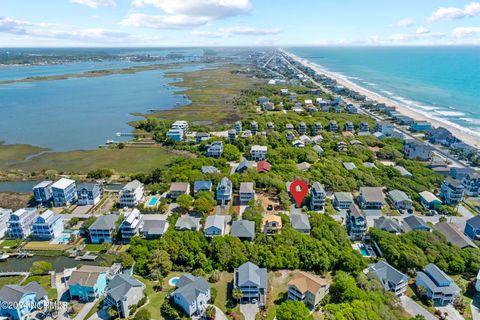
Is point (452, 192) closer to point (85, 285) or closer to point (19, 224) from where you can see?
point (85, 285)

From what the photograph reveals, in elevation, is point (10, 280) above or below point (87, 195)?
below

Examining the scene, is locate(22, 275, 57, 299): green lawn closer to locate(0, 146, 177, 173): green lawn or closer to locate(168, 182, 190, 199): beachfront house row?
locate(168, 182, 190, 199): beachfront house row

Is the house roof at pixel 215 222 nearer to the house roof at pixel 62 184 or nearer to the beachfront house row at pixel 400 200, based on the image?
the house roof at pixel 62 184

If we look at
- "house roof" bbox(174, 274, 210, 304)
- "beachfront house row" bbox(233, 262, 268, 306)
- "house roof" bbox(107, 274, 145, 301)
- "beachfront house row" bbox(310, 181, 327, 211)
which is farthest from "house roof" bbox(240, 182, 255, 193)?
"house roof" bbox(107, 274, 145, 301)

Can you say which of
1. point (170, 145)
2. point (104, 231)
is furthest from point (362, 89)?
point (104, 231)

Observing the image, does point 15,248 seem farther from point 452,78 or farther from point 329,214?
point 452,78

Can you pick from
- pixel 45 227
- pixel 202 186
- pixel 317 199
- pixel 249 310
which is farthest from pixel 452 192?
pixel 45 227
